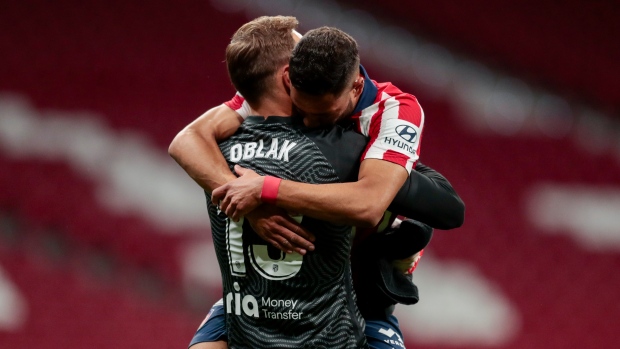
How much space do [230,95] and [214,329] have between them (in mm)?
2154

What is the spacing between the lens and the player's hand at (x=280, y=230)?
57.2 inches

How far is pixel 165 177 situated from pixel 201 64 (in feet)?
1.80

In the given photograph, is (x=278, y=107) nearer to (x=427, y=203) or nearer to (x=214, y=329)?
(x=427, y=203)

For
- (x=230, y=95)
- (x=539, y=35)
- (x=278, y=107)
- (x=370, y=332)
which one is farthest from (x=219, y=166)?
(x=539, y=35)

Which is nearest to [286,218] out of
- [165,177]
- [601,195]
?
[165,177]

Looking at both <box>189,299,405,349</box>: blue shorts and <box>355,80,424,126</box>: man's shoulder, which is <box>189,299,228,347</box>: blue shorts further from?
<box>355,80,424,126</box>: man's shoulder

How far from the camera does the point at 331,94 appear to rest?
1430 mm

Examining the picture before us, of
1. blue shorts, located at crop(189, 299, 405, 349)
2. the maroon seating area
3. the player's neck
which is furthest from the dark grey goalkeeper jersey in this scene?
the maroon seating area

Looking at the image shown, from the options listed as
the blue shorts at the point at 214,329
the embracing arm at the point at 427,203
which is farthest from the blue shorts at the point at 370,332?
the embracing arm at the point at 427,203

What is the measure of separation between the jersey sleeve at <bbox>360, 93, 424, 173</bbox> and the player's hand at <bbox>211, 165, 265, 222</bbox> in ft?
0.69

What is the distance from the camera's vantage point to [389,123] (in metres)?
1.51

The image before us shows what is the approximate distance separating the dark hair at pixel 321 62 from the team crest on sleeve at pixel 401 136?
14 cm

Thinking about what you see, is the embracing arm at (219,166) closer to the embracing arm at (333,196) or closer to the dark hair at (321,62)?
the embracing arm at (333,196)

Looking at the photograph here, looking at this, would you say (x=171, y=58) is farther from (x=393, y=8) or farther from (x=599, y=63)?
(x=599, y=63)
